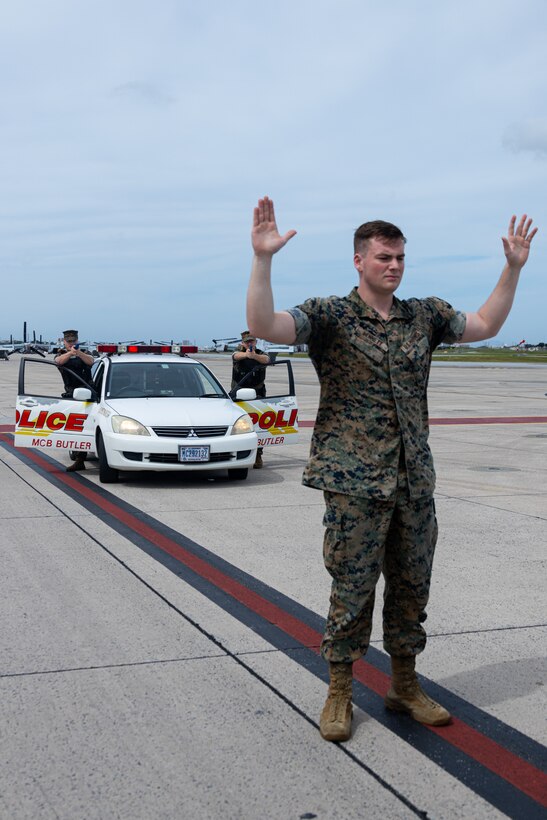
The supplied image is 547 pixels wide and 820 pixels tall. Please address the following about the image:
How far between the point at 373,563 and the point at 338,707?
0.59 metres

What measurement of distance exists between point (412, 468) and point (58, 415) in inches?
321

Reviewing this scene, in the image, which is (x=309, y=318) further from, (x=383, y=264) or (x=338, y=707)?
(x=338, y=707)

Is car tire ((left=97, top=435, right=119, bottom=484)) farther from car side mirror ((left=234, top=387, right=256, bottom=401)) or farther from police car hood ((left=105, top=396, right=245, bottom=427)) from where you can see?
car side mirror ((left=234, top=387, right=256, bottom=401))

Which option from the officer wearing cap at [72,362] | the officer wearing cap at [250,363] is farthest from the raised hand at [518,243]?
the officer wearing cap at [72,362]

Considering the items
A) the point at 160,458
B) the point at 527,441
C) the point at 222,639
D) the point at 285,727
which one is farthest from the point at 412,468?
the point at 527,441

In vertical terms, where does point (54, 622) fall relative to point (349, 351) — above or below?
below

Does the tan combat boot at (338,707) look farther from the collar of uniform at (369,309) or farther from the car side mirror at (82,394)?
the car side mirror at (82,394)

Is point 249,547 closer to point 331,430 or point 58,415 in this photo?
point 331,430

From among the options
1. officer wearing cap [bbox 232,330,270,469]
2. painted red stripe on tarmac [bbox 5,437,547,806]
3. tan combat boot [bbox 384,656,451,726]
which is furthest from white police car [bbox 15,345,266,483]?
tan combat boot [bbox 384,656,451,726]

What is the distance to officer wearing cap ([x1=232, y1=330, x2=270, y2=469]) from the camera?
1213cm

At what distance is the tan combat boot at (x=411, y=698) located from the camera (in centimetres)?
391

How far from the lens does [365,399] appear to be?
3.82 m

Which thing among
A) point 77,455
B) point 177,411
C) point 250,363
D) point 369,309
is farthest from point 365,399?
point 250,363

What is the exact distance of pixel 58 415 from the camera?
11336mm
